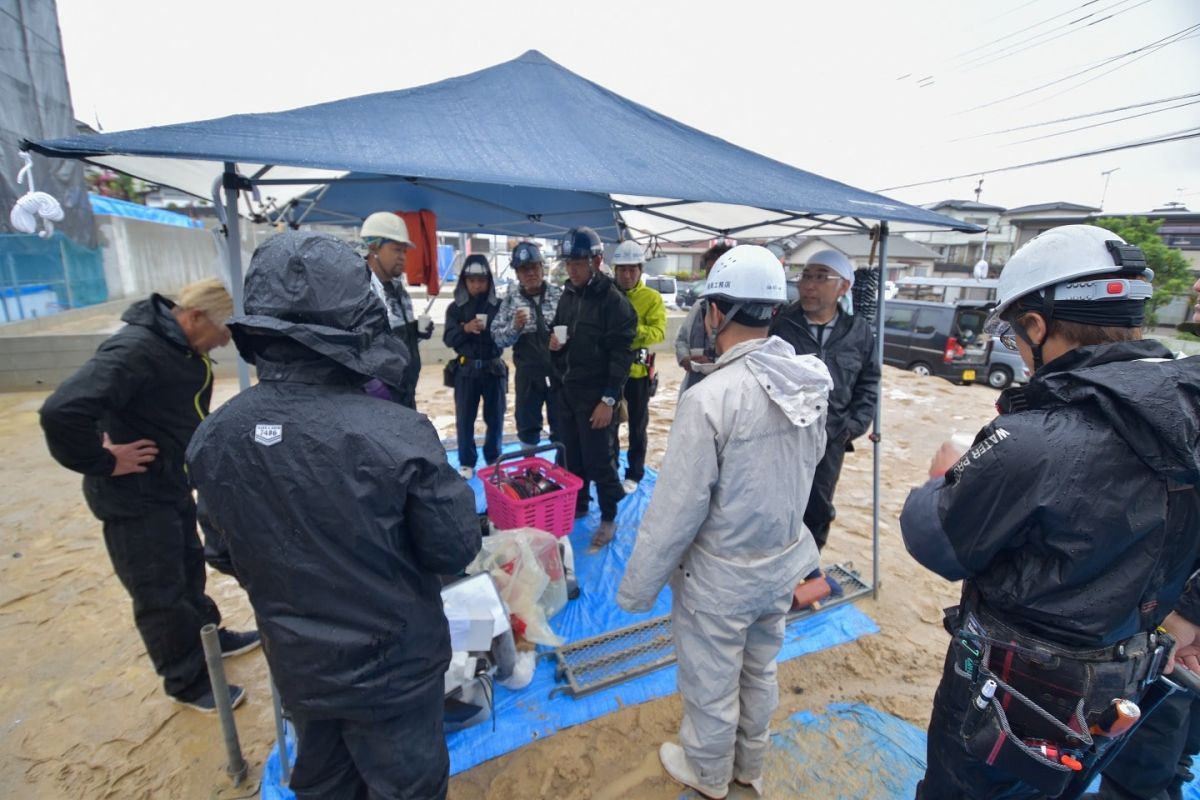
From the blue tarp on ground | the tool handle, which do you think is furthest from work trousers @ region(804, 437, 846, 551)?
the tool handle

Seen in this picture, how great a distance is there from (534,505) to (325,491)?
2.01 meters

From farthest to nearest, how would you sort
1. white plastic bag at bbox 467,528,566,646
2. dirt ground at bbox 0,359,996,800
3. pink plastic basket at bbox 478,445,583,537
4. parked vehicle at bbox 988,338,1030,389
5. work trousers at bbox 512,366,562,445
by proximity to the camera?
1. parked vehicle at bbox 988,338,1030,389
2. work trousers at bbox 512,366,562,445
3. pink plastic basket at bbox 478,445,583,537
4. white plastic bag at bbox 467,528,566,646
5. dirt ground at bbox 0,359,996,800

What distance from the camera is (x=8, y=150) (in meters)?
6.95

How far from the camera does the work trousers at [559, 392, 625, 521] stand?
377 centimetres

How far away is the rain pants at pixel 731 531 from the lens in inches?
66.2

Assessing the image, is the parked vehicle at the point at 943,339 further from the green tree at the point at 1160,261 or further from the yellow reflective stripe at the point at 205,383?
the yellow reflective stripe at the point at 205,383

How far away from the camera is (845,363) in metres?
3.08

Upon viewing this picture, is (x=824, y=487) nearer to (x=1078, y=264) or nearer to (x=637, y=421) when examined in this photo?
(x=637, y=421)

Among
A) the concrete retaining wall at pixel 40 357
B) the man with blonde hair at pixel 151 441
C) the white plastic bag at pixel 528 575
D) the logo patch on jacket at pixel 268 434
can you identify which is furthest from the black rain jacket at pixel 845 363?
the concrete retaining wall at pixel 40 357

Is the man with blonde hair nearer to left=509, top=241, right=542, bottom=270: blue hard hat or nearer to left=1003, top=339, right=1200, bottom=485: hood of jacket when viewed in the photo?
left=509, top=241, right=542, bottom=270: blue hard hat

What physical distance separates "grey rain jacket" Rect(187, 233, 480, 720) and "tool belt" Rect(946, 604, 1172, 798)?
1.48m

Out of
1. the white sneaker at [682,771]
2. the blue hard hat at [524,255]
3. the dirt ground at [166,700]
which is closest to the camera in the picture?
the white sneaker at [682,771]

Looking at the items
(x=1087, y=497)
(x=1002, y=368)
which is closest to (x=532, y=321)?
(x=1087, y=497)

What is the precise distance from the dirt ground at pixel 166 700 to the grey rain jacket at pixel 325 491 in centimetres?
117
